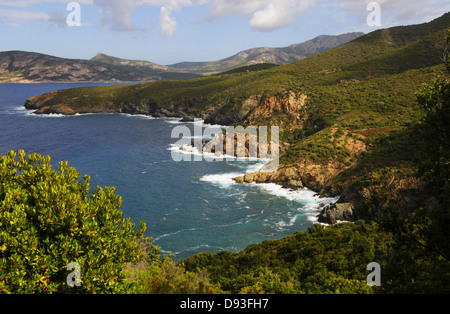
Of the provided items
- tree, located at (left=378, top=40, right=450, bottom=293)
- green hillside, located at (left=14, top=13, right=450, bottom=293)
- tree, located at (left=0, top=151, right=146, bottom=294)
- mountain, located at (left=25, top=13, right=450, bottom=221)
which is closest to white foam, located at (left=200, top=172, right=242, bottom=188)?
mountain, located at (left=25, top=13, right=450, bottom=221)

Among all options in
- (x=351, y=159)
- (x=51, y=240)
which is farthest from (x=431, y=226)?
(x=351, y=159)

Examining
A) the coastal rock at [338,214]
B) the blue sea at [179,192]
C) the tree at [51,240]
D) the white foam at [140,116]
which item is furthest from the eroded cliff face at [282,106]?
the tree at [51,240]

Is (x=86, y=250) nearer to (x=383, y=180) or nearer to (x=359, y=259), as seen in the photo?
(x=359, y=259)

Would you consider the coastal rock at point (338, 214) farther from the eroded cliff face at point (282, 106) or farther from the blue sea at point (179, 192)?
the eroded cliff face at point (282, 106)

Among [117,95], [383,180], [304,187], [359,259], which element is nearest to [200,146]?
[304,187]

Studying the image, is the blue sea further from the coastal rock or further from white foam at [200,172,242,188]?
the coastal rock

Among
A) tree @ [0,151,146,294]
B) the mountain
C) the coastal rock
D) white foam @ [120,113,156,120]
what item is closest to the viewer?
tree @ [0,151,146,294]

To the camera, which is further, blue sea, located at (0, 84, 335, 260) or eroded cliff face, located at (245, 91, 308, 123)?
eroded cliff face, located at (245, 91, 308, 123)
